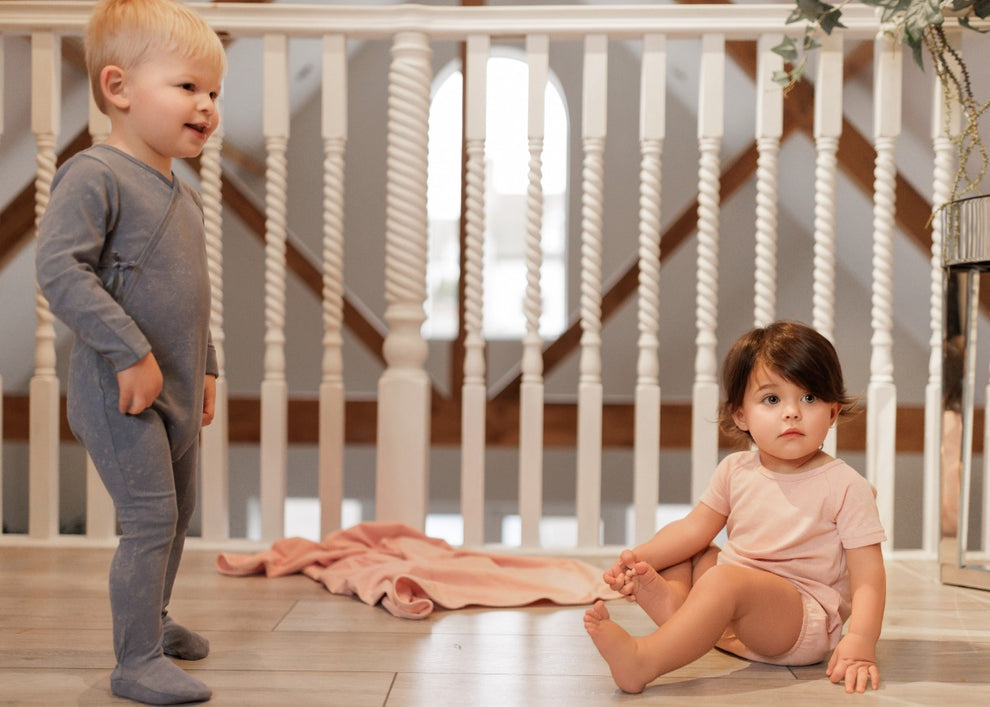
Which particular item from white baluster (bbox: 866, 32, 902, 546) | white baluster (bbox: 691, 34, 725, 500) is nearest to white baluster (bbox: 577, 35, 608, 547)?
white baluster (bbox: 691, 34, 725, 500)

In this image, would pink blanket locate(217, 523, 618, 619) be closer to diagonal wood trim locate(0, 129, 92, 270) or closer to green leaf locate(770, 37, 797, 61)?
green leaf locate(770, 37, 797, 61)

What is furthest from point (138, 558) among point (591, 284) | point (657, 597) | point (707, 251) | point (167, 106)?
point (707, 251)

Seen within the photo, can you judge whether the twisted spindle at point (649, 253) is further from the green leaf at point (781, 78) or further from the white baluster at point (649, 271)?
the green leaf at point (781, 78)

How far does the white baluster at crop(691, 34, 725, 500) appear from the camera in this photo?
195 cm

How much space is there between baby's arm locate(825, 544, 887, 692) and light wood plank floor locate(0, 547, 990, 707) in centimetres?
2

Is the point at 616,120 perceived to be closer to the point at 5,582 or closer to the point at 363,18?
the point at 363,18

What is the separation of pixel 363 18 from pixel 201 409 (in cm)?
106

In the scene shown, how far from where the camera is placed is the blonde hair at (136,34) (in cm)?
113

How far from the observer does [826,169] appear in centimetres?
195

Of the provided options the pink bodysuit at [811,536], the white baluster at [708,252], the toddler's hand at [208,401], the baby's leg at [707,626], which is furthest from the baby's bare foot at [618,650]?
the white baluster at [708,252]

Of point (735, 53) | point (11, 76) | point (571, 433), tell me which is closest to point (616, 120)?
point (735, 53)

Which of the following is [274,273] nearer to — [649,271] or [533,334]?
[533,334]

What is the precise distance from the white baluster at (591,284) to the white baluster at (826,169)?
424 mm

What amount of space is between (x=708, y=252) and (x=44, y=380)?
1351 mm
